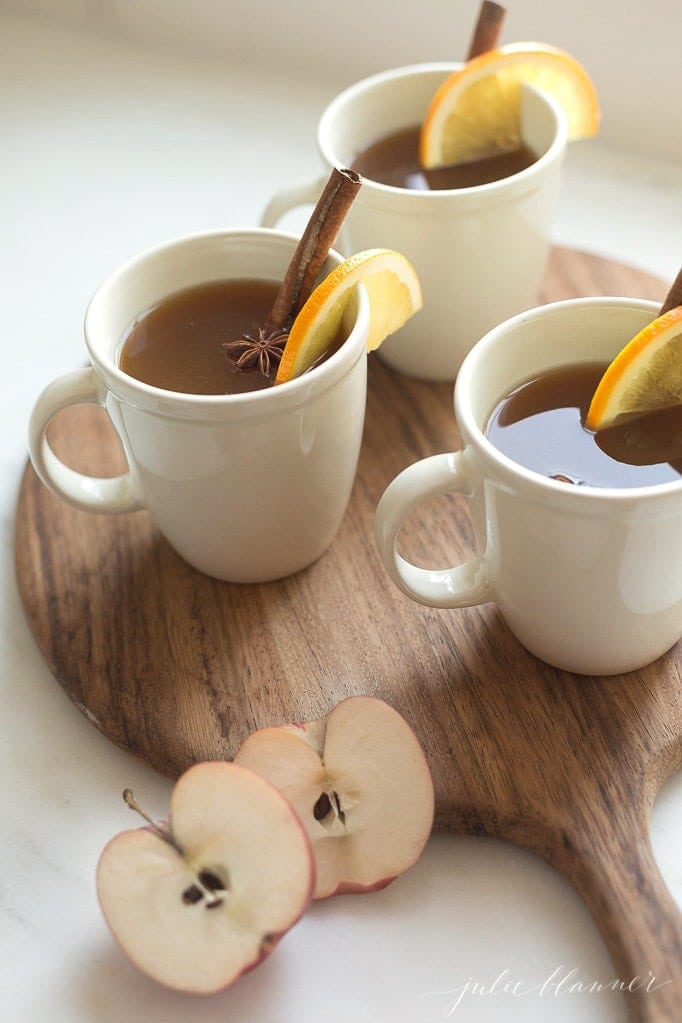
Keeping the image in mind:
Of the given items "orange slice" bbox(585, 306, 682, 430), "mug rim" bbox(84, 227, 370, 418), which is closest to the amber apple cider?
"orange slice" bbox(585, 306, 682, 430)

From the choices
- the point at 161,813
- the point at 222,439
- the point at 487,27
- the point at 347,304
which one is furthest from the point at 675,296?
the point at 161,813

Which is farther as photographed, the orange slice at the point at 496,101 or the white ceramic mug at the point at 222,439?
the orange slice at the point at 496,101

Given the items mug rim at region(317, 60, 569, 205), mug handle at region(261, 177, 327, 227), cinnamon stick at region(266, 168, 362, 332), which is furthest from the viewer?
mug handle at region(261, 177, 327, 227)

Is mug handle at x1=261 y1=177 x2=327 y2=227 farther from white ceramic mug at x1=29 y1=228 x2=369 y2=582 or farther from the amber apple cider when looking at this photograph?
the amber apple cider

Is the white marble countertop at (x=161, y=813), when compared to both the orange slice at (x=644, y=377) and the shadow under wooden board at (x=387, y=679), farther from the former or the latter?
the orange slice at (x=644, y=377)

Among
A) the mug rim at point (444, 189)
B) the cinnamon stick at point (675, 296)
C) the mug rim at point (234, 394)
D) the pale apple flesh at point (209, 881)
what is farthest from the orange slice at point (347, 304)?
the pale apple flesh at point (209, 881)

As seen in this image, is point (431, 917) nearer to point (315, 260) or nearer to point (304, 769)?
point (304, 769)
